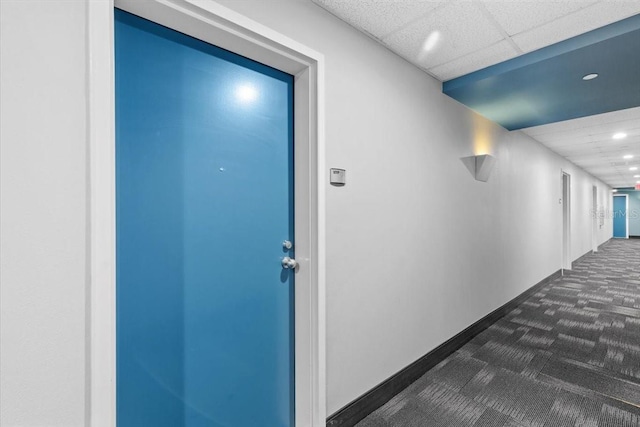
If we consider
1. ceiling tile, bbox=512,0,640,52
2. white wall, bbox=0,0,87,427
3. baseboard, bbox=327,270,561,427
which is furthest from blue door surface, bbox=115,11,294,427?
ceiling tile, bbox=512,0,640,52

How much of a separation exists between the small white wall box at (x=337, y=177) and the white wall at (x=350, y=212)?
1.8 inches

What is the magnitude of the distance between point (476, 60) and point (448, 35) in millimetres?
444

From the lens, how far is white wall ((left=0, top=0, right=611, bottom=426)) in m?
0.82

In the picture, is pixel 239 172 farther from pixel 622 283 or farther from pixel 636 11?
pixel 622 283

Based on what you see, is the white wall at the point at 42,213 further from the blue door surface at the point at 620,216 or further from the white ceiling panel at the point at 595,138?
the blue door surface at the point at 620,216

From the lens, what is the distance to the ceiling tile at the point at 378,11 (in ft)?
4.99

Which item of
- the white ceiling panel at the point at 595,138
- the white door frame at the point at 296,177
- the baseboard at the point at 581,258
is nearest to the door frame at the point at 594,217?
the baseboard at the point at 581,258

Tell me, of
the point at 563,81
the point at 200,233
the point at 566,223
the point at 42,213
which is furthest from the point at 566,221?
the point at 42,213

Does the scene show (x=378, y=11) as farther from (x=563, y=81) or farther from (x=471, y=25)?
(x=563, y=81)

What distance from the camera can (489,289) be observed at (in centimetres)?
310

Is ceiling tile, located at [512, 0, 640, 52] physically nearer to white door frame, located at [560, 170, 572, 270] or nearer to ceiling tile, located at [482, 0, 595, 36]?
ceiling tile, located at [482, 0, 595, 36]

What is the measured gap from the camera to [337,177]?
161 centimetres

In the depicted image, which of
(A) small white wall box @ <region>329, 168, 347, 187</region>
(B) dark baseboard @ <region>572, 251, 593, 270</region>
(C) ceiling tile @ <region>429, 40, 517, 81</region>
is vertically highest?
(C) ceiling tile @ <region>429, 40, 517, 81</region>

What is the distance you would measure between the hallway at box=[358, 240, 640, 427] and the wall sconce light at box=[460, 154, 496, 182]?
60.8 inches
